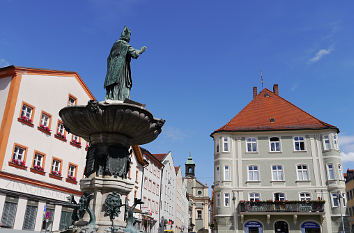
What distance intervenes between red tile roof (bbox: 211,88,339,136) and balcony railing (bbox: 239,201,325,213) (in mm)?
7639

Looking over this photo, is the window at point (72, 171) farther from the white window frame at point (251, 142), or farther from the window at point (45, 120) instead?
the white window frame at point (251, 142)

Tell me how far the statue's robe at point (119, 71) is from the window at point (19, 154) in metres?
11.7

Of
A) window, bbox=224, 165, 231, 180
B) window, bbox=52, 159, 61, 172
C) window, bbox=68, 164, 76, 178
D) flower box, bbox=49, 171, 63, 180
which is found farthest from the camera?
window, bbox=224, 165, 231, 180

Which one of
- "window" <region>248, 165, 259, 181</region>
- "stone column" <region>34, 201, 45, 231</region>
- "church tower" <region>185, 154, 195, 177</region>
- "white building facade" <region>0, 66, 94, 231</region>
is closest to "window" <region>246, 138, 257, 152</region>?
"window" <region>248, 165, 259, 181</region>

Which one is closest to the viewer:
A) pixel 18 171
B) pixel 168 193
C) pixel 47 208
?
pixel 18 171

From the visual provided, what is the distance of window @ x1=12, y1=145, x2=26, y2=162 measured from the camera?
17969 millimetres

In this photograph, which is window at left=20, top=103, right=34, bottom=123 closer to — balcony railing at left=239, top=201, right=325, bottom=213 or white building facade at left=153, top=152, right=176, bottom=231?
balcony railing at left=239, top=201, right=325, bottom=213

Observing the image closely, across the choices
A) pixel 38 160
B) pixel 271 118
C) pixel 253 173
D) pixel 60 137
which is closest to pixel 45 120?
pixel 60 137

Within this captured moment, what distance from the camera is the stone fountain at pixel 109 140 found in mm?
7676

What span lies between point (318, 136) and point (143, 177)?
19318mm

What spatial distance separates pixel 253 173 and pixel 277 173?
2368 millimetres

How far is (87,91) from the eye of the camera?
25.9m

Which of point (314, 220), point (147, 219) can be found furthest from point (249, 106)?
point (147, 219)

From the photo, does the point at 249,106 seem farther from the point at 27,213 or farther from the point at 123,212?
the point at 123,212
